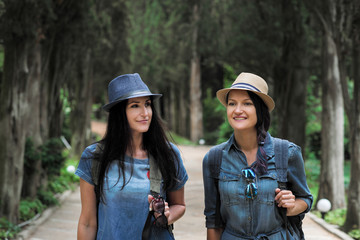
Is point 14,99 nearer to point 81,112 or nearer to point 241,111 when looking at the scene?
point 241,111

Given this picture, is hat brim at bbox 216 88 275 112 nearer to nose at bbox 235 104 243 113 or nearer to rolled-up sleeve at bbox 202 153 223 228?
nose at bbox 235 104 243 113

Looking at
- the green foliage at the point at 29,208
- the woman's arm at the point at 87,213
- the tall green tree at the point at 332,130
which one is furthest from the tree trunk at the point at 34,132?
the woman's arm at the point at 87,213

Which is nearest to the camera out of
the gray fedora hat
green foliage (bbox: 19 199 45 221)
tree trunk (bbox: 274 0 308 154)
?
the gray fedora hat

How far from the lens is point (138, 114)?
10.1 ft

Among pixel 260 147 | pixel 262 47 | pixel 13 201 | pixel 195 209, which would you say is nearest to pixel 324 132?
pixel 195 209

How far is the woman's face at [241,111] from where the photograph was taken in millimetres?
2932

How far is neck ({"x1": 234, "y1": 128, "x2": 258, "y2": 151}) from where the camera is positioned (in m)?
3.00

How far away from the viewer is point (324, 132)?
11219 mm

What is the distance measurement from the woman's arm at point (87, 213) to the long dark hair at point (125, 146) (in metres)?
0.06

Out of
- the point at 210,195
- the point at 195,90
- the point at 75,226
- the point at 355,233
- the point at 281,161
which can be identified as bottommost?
the point at 75,226

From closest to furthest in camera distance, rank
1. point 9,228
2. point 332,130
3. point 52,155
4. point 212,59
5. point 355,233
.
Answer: point 9,228 < point 355,233 < point 52,155 < point 332,130 < point 212,59

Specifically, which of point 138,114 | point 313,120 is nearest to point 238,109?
point 138,114

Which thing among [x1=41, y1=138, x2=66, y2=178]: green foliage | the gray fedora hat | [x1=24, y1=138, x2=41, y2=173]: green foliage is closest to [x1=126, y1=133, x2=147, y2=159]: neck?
the gray fedora hat

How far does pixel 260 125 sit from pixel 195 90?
2980cm
